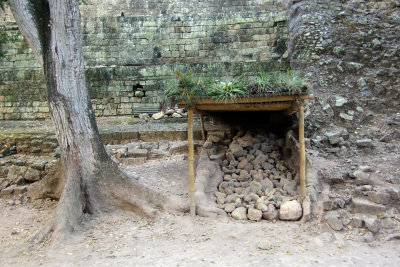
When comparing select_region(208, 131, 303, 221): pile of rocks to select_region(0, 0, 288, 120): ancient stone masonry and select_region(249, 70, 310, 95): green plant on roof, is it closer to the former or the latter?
select_region(249, 70, 310, 95): green plant on roof

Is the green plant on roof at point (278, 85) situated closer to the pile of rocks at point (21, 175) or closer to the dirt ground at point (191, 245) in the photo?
the dirt ground at point (191, 245)

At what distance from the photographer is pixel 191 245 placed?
13.8ft

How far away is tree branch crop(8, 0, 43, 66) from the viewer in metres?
4.95

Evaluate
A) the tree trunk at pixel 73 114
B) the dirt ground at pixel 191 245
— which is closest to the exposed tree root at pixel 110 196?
the tree trunk at pixel 73 114

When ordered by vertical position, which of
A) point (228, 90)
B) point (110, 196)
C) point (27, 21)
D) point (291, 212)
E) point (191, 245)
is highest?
point (27, 21)

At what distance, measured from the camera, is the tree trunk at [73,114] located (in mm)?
4973

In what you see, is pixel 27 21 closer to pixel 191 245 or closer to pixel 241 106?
pixel 241 106

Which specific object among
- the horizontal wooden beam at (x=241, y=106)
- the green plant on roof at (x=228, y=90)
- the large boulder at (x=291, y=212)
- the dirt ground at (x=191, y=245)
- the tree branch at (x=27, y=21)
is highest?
the tree branch at (x=27, y=21)

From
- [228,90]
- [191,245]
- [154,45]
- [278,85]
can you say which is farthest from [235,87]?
[154,45]

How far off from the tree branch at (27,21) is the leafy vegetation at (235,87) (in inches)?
78.8

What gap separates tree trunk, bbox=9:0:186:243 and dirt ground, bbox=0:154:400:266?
0.26 meters

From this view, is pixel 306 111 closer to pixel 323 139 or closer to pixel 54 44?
pixel 323 139

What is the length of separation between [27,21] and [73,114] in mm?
1442

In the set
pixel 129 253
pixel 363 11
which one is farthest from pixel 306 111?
pixel 129 253
